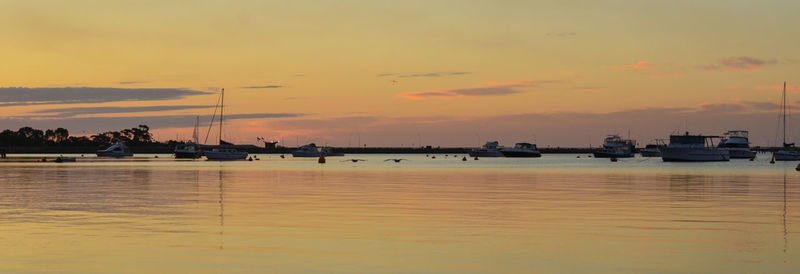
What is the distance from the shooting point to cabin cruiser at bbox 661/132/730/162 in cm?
15062

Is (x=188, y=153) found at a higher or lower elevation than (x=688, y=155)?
lower

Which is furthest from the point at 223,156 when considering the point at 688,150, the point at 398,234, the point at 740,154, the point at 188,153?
the point at 398,234

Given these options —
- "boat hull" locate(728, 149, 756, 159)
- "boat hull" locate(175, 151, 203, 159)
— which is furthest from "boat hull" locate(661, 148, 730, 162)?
"boat hull" locate(175, 151, 203, 159)

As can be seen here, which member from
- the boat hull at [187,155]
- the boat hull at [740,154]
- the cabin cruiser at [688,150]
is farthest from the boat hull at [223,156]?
the boat hull at [740,154]

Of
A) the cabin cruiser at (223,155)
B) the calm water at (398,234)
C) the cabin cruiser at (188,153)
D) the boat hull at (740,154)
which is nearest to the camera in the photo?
the calm water at (398,234)

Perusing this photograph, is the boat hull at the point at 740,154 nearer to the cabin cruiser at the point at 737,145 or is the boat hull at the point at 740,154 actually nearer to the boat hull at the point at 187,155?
the cabin cruiser at the point at 737,145

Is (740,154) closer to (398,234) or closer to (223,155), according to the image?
(223,155)

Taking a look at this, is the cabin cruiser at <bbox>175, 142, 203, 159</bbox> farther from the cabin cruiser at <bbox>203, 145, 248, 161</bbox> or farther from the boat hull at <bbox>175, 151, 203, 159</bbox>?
the cabin cruiser at <bbox>203, 145, 248, 161</bbox>

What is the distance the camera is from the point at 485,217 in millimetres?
29859

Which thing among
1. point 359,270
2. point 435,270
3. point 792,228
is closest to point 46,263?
point 359,270

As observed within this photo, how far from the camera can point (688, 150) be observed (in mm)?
150375

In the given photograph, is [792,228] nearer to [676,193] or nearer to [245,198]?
[676,193]

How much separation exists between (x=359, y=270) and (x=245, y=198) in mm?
24370

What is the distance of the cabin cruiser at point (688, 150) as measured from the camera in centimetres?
15062
